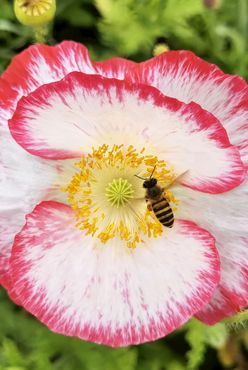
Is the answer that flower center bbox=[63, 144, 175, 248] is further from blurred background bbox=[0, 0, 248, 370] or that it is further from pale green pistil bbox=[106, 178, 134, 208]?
blurred background bbox=[0, 0, 248, 370]

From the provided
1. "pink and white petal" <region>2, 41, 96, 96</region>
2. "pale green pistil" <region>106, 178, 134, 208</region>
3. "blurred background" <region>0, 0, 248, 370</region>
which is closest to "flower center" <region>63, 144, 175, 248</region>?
"pale green pistil" <region>106, 178, 134, 208</region>

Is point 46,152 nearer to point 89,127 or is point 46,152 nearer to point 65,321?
point 89,127

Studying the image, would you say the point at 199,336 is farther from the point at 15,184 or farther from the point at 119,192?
the point at 15,184

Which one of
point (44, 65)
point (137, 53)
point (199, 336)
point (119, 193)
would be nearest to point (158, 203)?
point (119, 193)

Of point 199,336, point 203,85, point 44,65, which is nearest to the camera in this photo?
point 203,85

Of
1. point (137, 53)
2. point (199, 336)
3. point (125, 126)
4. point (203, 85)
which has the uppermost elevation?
point (137, 53)

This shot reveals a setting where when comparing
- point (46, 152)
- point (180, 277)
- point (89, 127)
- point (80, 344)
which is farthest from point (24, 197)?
point (80, 344)
